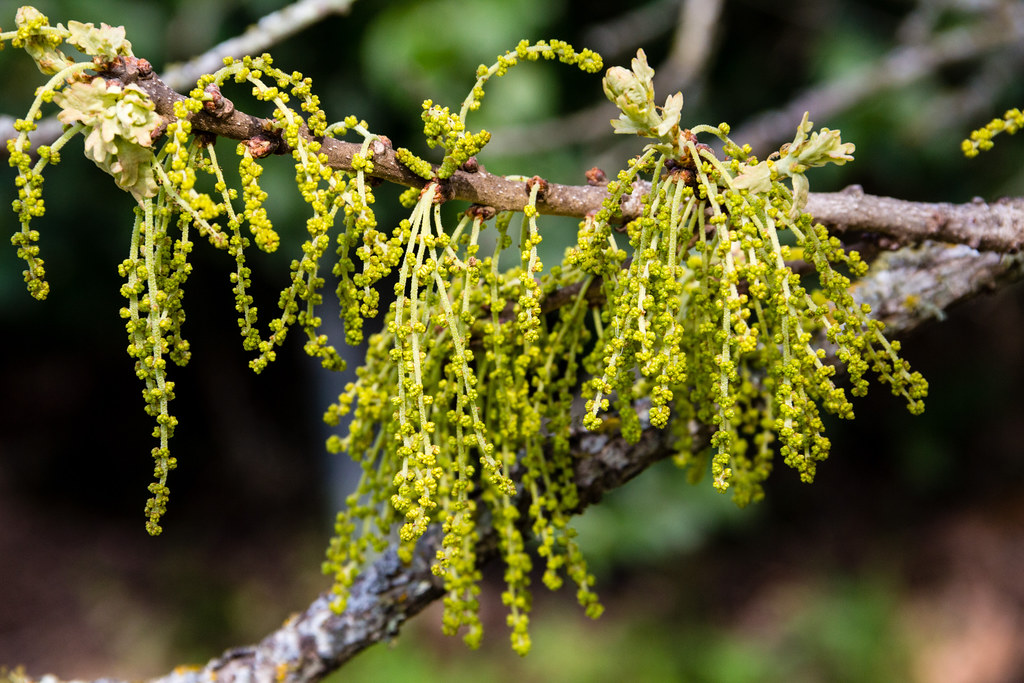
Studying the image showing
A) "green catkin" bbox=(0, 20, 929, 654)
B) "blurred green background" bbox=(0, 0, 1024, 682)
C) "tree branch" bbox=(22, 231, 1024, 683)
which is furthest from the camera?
"blurred green background" bbox=(0, 0, 1024, 682)

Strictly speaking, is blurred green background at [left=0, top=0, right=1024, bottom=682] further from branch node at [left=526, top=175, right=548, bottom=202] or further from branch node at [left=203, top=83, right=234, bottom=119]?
branch node at [left=203, top=83, right=234, bottom=119]

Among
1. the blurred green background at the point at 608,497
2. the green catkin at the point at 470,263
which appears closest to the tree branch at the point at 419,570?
the green catkin at the point at 470,263

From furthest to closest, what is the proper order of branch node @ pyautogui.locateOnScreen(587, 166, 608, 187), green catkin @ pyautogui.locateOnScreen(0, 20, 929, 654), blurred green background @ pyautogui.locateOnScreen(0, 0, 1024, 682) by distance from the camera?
blurred green background @ pyautogui.locateOnScreen(0, 0, 1024, 682)
branch node @ pyautogui.locateOnScreen(587, 166, 608, 187)
green catkin @ pyautogui.locateOnScreen(0, 20, 929, 654)

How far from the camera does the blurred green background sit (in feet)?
10.3

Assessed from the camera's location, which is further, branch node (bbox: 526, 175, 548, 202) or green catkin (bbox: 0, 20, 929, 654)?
branch node (bbox: 526, 175, 548, 202)

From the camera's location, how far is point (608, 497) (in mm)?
4078

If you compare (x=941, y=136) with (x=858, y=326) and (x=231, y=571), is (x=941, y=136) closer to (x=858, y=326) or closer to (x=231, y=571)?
(x=858, y=326)

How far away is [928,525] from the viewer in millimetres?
4848

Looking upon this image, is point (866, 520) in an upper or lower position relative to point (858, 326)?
upper

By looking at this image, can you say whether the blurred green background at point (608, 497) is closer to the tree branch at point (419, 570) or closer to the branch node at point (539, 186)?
the tree branch at point (419, 570)

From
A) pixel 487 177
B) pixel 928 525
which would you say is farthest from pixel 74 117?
pixel 928 525

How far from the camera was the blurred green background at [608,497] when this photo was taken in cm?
314

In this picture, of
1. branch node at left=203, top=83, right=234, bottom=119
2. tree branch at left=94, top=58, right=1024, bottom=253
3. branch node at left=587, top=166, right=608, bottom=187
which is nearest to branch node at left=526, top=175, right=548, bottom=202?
→ tree branch at left=94, top=58, right=1024, bottom=253

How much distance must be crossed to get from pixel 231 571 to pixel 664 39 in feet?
13.5
